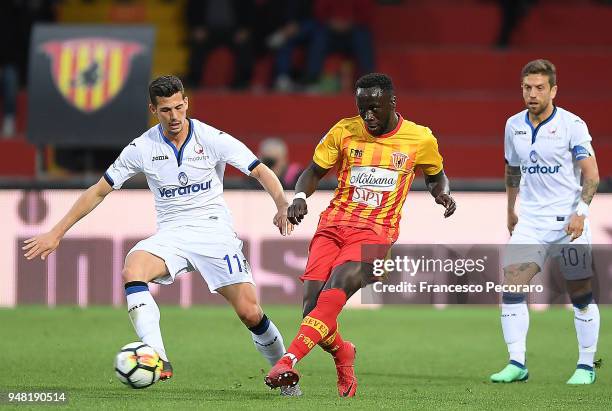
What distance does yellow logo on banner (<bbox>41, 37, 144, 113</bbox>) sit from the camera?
45.3 ft

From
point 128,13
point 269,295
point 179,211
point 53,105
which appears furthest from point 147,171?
point 128,13

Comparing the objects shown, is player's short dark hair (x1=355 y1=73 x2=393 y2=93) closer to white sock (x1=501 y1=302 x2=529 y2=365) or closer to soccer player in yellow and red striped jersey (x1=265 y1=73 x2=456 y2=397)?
Answer: soccer player in yellow and red striped jersey (x1=265 y1=73 x2=456 y2=397)

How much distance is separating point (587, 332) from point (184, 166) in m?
2.98

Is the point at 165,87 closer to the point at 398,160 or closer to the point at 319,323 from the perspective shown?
the point at 398,160

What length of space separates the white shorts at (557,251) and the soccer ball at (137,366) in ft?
9.23

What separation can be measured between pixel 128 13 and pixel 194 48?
158 cm

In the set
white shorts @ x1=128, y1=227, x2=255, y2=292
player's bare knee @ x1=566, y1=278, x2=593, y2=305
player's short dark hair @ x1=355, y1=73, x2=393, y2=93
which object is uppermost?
player's short dark hair @ x1=355, y1=73, x2=393, y2=93

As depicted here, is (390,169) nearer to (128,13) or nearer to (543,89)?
(543,89)

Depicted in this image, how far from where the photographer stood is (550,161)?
8.84 metres

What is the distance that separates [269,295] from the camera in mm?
13039

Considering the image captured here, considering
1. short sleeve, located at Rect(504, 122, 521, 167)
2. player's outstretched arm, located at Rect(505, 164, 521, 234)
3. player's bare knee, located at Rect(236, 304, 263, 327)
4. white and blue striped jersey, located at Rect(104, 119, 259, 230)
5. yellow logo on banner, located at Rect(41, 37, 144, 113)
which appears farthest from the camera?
yellow logo on banner, located at Rect(41, 37, 144, 113)

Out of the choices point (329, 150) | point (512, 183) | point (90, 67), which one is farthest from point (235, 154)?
point (90, 67)

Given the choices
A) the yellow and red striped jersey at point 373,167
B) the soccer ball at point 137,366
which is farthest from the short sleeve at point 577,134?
the soccer ball at point 137,366

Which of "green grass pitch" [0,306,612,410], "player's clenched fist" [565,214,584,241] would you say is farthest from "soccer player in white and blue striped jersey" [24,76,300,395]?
"player's clenched fist" [565,214,584,241]
